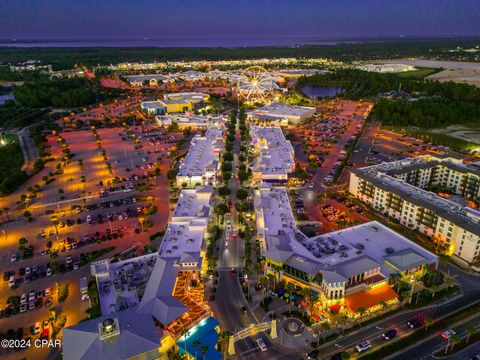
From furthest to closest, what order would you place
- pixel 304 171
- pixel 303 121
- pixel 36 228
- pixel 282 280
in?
pixel 303 121 < pixel 304 171 < pixel 36 228 < pixel 282 280

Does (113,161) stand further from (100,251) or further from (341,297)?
(341,297)

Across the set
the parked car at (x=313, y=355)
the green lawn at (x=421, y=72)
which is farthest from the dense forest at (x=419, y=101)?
the parked car at (x=313, y=355)

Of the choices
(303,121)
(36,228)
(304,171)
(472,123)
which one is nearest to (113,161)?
(36,228)

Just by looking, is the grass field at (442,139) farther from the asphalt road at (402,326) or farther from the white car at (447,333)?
the white car at (447,333)

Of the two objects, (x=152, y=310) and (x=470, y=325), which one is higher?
(x=152, y=310)

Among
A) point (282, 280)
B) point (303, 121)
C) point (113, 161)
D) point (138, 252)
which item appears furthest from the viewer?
point (303, 121)

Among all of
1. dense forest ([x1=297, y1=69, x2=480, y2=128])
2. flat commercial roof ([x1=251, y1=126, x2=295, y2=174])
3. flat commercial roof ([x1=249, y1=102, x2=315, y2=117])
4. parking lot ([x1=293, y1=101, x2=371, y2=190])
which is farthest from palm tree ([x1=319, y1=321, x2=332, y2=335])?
dense forest ([x1=297, y1=69, x2=480, y2=128])
